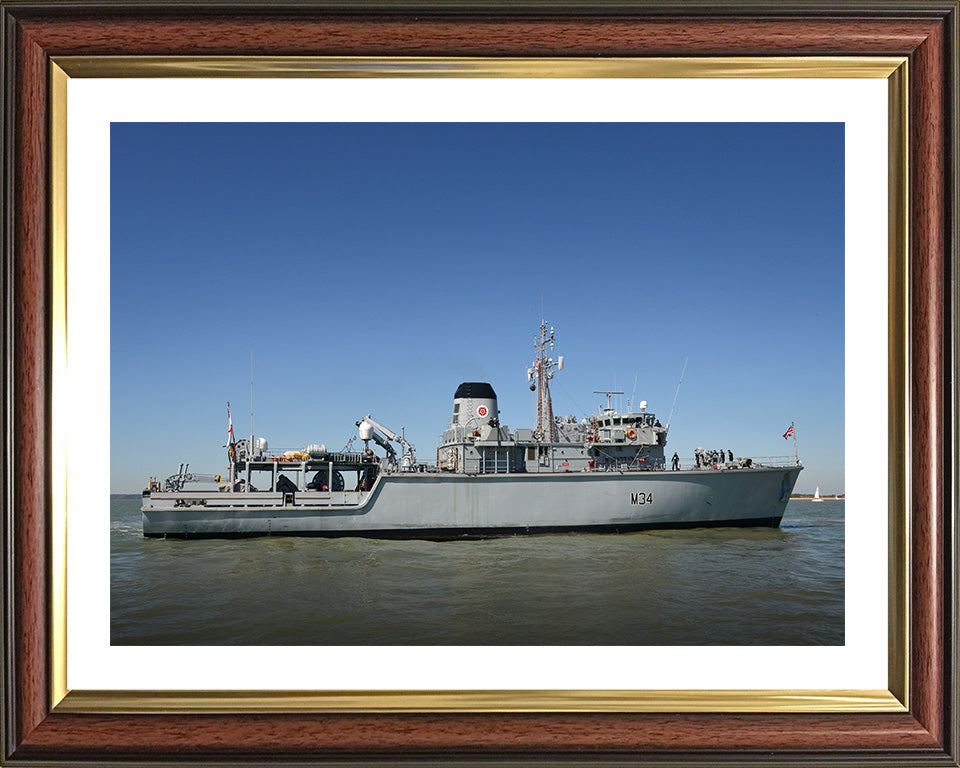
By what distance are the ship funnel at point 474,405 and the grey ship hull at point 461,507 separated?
475 cm

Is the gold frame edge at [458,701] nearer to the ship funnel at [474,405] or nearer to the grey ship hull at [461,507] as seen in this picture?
the grey ship hull at [461,507]

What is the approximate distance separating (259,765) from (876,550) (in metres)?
3.40

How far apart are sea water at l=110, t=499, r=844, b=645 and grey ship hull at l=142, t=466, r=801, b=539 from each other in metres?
0.67

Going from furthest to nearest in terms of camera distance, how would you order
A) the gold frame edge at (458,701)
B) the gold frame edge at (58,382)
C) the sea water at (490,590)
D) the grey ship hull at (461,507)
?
the grey ship hull at (461,507) < the sea water at (490,590) < the gold frame edge at (58,382) < the gold frame edge at (458,701)

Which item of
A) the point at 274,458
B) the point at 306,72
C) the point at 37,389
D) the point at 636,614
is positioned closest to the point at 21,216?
the point at 37,389

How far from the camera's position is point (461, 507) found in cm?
2322

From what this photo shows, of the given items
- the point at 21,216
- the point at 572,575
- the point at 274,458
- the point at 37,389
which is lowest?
the point at 572,575

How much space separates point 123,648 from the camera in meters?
3.22

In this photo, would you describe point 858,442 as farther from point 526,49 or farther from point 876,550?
point 526,49

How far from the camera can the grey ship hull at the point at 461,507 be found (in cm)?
2281

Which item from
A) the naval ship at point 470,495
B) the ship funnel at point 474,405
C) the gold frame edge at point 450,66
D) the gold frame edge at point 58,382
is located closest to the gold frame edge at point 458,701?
the gold frame edge at point 58,382

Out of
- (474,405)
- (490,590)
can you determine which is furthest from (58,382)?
(474,405)

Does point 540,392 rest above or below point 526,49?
below

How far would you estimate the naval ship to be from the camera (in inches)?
899
